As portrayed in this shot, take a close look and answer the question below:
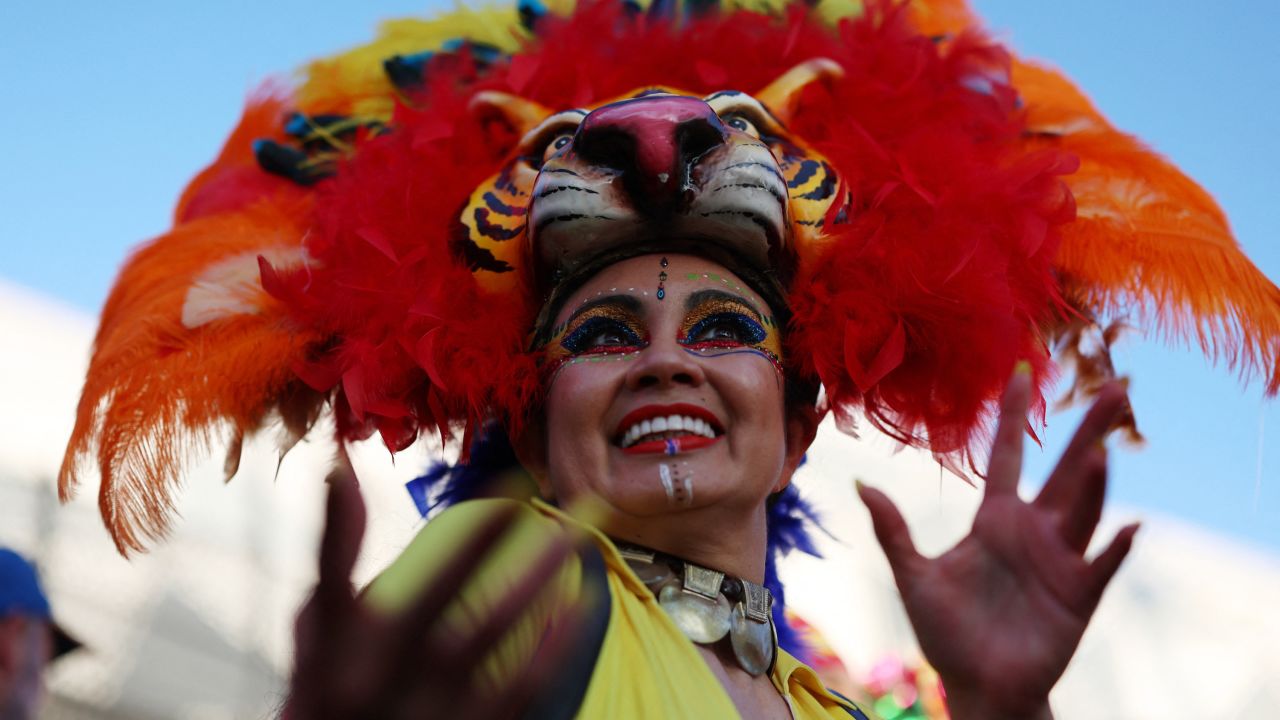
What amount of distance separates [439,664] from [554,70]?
2102mm

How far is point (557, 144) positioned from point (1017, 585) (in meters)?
1.31

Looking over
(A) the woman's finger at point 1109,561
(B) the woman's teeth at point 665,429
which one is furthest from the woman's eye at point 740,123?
(A) the woman's finger at point 1109,561

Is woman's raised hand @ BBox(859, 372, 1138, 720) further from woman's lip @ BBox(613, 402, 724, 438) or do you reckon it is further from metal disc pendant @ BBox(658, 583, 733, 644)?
woman's lip @ BBox(613, 402, 724, 438)

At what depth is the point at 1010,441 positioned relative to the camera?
1.90 metres

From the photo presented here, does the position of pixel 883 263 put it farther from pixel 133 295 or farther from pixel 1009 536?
pixel 133 295

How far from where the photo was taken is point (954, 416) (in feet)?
8.68

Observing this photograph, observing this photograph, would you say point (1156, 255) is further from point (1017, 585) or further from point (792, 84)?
point (1017, 585)

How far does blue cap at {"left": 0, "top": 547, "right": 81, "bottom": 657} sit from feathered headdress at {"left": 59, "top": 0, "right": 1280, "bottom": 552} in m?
0.55

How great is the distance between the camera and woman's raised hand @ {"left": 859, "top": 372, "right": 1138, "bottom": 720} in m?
1.78

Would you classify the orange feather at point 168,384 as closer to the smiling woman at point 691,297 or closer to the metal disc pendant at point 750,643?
the smiling woman at point 691,297

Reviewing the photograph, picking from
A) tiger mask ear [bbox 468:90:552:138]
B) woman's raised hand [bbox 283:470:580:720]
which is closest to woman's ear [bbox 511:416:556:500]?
tiger mask ear [bbox 468:90:552:138]

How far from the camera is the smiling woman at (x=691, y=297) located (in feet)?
6.26

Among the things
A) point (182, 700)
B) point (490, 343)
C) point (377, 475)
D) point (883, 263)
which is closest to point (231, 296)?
point (490, 343)

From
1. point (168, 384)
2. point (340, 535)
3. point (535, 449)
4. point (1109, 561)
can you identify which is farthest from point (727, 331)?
point (340, 535)
